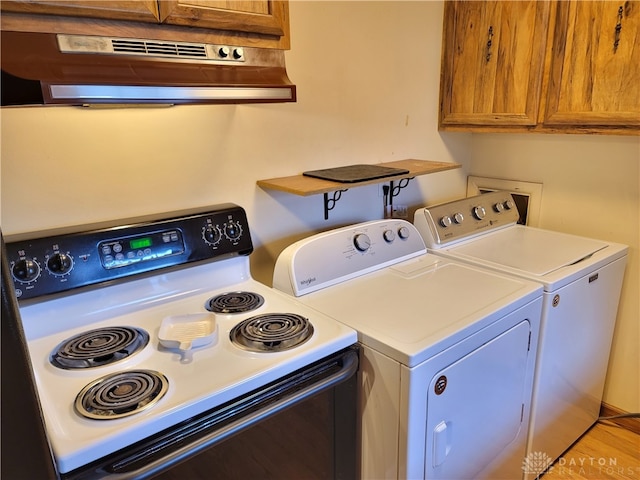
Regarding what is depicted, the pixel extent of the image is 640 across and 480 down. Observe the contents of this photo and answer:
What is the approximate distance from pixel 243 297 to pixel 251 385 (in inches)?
17.6

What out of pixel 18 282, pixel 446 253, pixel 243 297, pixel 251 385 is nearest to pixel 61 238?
pixel 18 282

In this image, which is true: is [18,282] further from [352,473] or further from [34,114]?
[352,473]

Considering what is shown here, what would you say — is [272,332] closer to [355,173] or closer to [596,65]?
[355,173]

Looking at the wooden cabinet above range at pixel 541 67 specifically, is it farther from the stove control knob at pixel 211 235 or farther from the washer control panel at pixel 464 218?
the stove control knob at pixel 211 235

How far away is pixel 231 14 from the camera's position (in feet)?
3.60

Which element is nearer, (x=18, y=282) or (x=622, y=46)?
(x=18, y=282)

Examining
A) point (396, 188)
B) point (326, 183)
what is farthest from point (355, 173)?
point (396, 188)

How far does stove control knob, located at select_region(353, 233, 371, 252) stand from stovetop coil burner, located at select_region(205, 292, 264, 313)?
0.40 meters

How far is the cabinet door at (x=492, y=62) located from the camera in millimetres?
1780

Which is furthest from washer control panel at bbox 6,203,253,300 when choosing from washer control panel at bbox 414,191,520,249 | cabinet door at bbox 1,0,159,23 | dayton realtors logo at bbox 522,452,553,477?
dayton realtors logo at bbox 522,452,553,477

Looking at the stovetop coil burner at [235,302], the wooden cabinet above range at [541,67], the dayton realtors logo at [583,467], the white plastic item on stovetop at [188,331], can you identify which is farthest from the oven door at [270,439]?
the wooden cabinet above range at [541,67]

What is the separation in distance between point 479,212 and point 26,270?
1721mm

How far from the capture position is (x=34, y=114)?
1153mm

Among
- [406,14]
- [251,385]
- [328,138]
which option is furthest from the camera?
[406,14]
